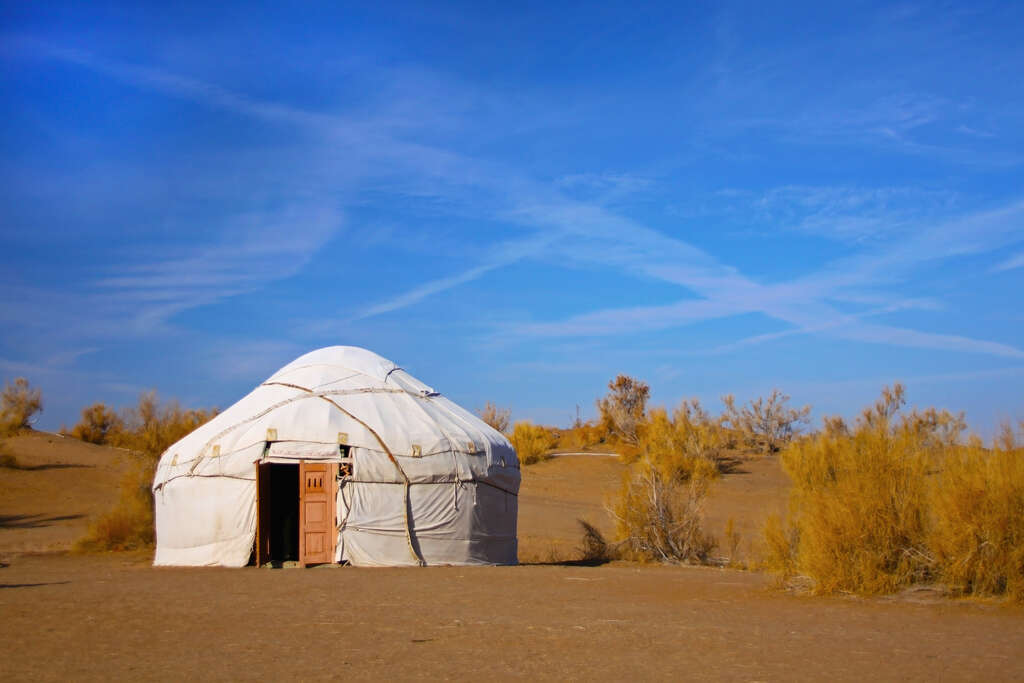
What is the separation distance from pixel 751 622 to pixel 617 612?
139cm

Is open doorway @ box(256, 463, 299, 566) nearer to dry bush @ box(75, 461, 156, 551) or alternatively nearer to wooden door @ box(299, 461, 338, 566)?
wooden door @ box(299, 461, 338, 566)

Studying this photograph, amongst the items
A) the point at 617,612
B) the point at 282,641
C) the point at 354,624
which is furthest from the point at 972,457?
the point at 282,641

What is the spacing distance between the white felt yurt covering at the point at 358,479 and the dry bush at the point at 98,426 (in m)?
24.4

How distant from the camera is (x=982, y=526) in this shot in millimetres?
9156

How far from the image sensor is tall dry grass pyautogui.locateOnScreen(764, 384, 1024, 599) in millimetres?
9156

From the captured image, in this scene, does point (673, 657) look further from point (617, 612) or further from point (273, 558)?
point (273, 558)

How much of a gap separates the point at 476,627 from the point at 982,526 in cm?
508

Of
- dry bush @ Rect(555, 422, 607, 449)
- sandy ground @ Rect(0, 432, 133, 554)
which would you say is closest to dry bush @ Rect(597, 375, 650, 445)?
dry bush @ Rect(555, 422, 607, 449)

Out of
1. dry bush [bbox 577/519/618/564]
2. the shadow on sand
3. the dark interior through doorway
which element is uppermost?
the dark interior through doorway

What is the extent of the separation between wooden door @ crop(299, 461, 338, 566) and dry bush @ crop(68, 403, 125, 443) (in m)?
25.9

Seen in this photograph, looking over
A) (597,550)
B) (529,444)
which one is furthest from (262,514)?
(529,444)

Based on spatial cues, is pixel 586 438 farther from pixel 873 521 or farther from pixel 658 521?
pixel 873 521

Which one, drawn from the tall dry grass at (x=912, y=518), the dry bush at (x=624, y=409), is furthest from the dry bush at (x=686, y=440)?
the tall dry grass at (x=912, y=518)

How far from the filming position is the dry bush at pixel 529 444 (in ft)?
113
